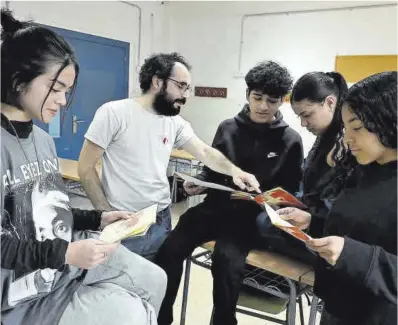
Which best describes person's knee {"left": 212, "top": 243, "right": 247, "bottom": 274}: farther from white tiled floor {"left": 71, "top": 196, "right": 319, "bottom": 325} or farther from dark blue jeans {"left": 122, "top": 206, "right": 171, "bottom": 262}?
white tiled floor {"left": 71, "top": 196, "right": 319, "bottom": 325}

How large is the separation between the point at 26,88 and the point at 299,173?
133 centimetres

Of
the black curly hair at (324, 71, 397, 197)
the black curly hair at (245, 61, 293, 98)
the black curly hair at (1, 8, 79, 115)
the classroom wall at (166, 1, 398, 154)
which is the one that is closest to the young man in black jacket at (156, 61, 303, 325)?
the black curly hair at (245, 61, 293, 98)

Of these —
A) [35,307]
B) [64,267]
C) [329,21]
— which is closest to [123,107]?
[64,267]

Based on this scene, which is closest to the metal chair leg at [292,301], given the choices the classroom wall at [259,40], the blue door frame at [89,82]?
the classroom wall at [259,40]

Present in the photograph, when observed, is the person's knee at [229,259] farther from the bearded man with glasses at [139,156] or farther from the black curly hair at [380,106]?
the black curly hair at [380,106]

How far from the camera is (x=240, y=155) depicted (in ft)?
6.50

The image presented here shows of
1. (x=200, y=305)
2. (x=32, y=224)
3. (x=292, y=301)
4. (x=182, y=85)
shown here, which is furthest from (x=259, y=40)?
(x=32, y=224)

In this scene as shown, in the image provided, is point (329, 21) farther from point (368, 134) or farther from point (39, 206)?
point (39, 206)

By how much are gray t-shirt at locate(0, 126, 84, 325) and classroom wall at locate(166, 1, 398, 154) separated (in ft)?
11.0

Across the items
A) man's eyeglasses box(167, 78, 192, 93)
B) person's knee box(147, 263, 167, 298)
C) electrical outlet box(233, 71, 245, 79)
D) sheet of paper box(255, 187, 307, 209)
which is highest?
electrical outlet box(233, 71, 245, 79)

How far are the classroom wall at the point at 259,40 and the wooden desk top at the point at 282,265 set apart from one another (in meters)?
2.72

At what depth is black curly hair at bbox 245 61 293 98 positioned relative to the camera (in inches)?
74.7

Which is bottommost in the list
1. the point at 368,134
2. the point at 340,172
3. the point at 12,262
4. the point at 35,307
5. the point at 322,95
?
the point at 35,307

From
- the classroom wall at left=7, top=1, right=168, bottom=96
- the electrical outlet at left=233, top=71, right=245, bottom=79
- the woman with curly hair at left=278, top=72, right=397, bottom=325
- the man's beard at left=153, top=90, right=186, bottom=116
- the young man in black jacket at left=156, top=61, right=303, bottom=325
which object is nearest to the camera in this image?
the woman with curly hair at left=278, top=72, right=397, bottom=325
